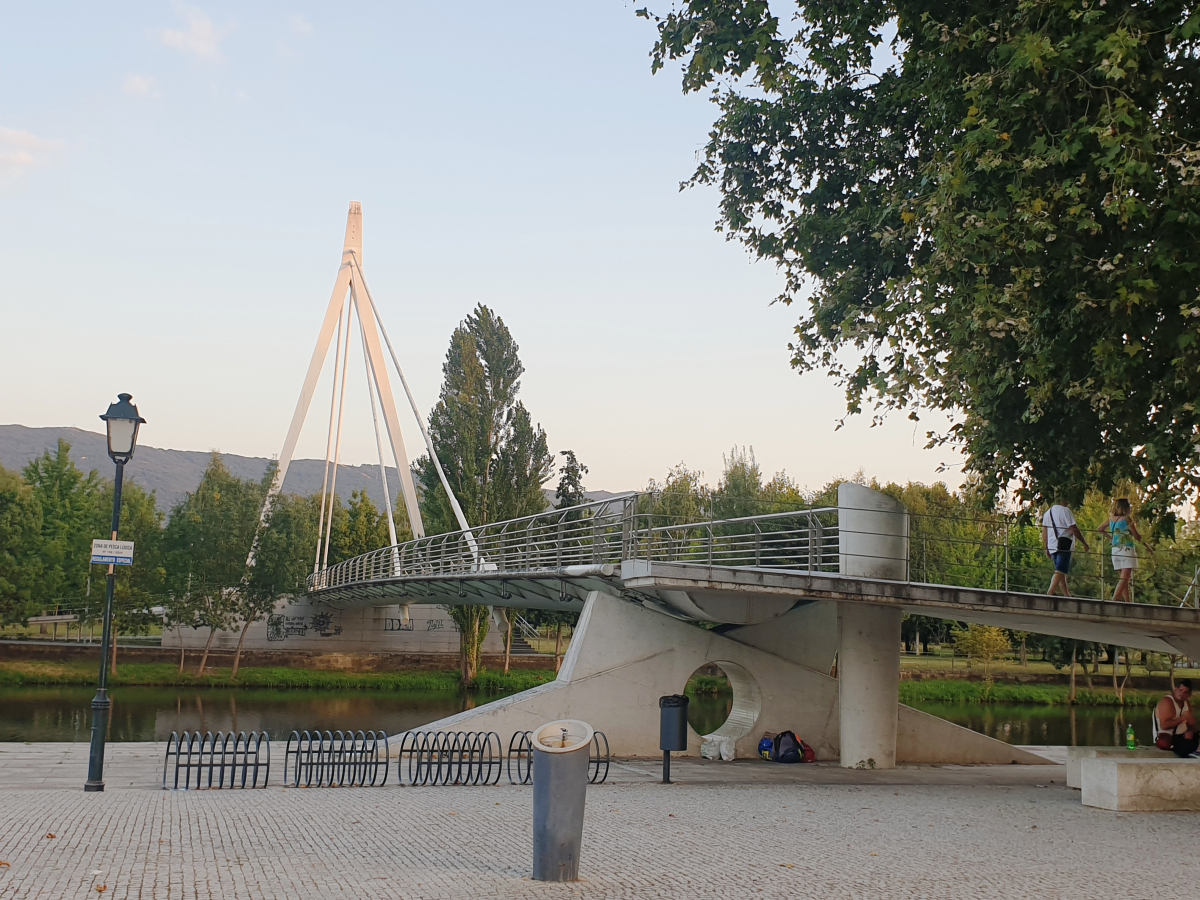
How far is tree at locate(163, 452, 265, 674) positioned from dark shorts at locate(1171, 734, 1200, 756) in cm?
3902

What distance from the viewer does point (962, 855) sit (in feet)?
27.5

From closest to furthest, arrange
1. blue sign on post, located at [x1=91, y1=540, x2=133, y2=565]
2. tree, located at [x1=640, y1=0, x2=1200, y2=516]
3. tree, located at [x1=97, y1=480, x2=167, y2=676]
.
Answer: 1. tree, located at [x1=640, y1=0, x2=1200, y2=516]
2. blue sign on post, located at [x1=91, y1=540, x2=133, y2=565]
3. tree, located at [x1=97, y1=480, x2=167, y2=676]

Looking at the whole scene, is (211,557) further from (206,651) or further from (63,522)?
(63,522)

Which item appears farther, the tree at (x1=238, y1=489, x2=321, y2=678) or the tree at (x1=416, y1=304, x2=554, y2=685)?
the tree at (x1=238, y1=489, x2=321, y2=678)

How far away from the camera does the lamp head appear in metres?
12.6

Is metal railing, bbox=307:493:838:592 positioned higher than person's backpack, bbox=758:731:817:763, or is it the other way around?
metal railing, bbox=307:493:838:592

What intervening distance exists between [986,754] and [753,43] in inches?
487

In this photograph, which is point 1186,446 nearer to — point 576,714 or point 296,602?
point 576,714

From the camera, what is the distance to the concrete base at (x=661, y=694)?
16.6 meters

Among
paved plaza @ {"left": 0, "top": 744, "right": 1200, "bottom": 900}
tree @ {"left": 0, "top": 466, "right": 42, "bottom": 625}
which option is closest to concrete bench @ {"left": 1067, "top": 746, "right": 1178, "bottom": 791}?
paved plaza @ {"left": 0, "top": 744, "right": 1200, "bottom": 900}

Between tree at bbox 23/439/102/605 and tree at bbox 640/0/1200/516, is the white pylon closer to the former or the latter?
tree at bbox 23/439/102/605

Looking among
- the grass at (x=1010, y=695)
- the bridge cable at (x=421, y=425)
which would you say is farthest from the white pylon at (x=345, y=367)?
the grass at (x=1010, y=695)

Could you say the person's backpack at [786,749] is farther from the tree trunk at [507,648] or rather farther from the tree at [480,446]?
the tree trunk at [507,648]

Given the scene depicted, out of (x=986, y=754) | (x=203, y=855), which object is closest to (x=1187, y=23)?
(x=203, y=855)
